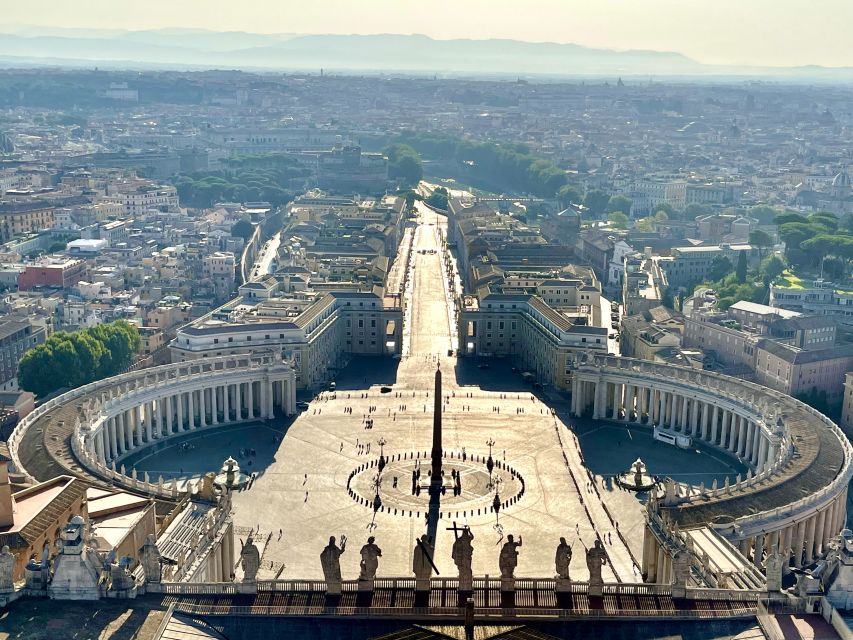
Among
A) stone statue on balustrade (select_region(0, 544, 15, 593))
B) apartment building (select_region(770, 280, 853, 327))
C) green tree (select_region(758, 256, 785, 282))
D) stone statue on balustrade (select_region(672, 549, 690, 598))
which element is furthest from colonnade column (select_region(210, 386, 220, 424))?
green tree (select_region(758, 256, 785, 282))

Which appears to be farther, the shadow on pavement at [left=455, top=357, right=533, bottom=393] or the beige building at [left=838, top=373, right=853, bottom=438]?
the shadow on pavement at [left=455, top=357, right=533, bottom=393]

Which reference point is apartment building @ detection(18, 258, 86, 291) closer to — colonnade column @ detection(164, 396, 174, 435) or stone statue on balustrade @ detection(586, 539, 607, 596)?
colonnade column @ detection(164, 396, 174, 435)

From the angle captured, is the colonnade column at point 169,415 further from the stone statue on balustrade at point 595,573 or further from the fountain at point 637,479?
the stone statue on balustrade at point 595,573

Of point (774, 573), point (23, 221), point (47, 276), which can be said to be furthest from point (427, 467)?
point (23, 221)

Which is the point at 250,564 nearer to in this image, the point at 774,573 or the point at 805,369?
the point at 774,573

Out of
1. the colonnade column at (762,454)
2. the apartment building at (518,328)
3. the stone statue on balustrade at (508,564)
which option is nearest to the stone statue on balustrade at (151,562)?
the stone statue on balustrade at (508,564)

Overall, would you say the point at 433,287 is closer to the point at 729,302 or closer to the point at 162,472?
the point at 729,302

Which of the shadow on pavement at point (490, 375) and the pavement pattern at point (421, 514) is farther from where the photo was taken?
the shadow on pavement at point (490, 375)
